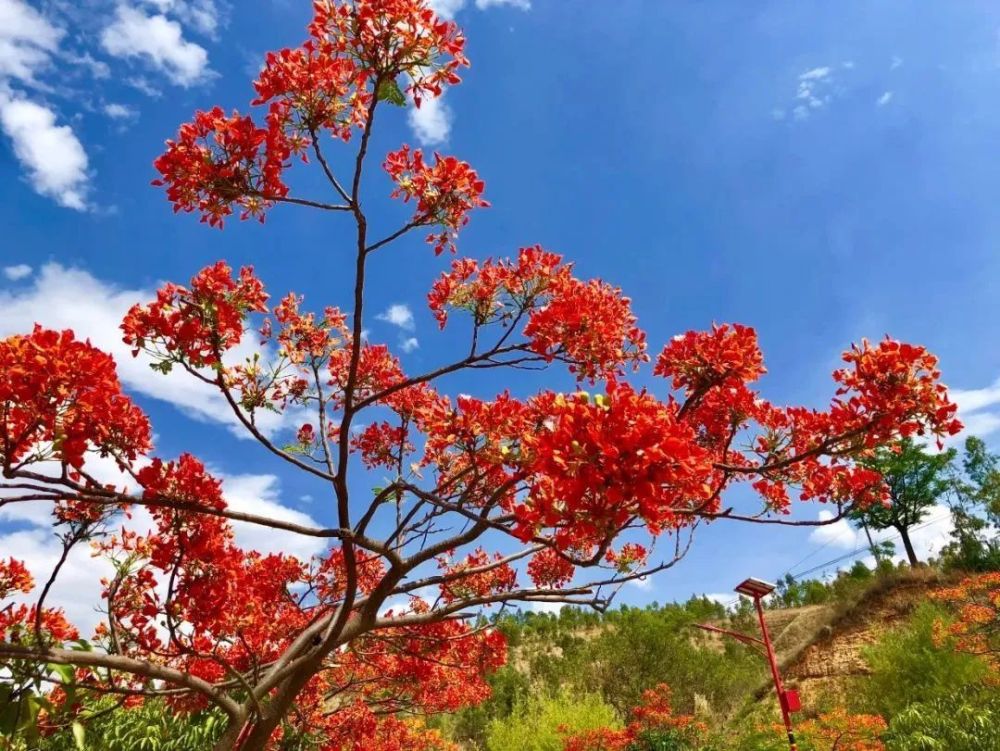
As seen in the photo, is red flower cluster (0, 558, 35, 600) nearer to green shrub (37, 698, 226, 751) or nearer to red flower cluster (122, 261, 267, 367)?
red flower cluster (122, 261, 267, 367)

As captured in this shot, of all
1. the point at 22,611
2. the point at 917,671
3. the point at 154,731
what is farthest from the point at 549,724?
the point at 22,611

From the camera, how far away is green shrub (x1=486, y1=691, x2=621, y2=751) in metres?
15.4

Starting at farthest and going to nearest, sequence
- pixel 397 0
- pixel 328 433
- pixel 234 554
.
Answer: pixel 328 433 → pixel 234 554 → pixel 397 0

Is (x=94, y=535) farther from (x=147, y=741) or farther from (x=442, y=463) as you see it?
(x=147, y=741)

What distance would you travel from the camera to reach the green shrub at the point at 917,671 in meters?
13.5

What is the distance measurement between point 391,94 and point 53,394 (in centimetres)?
210

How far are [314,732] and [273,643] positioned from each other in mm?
2098

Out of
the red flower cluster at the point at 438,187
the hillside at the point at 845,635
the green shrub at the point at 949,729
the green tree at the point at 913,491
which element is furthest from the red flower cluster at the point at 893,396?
the green tree at the point at 913,491

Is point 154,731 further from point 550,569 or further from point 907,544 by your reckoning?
point 907,544

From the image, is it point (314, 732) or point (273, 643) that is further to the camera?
point (314, 732)

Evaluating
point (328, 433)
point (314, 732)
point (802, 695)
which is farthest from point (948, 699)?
point (328, 433)

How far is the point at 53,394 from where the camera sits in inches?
112

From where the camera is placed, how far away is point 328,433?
4.63 meters

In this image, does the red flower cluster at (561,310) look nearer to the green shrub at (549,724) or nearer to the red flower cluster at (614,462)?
the red flower cluster at (614,462)
